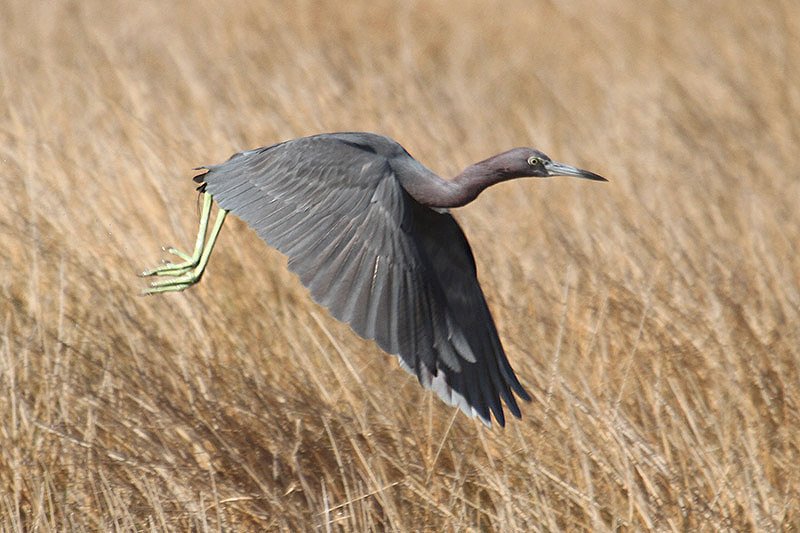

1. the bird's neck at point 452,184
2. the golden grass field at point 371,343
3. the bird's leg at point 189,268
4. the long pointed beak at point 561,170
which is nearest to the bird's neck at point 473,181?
the bird's neck at point 452,184

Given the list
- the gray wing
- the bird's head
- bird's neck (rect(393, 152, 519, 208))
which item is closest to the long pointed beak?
the bird's head

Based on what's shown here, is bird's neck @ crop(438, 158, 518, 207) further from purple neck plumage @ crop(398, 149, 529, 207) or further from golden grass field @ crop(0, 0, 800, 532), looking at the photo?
golden grass field @ crop(0, 0, 800, 532)

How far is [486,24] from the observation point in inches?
300

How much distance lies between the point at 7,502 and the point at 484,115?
3186 millimetres

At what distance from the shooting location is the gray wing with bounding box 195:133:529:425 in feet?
9.35

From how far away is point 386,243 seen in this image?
2.92 metres

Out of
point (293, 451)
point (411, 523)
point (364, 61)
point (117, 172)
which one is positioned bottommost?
point (411, 523)

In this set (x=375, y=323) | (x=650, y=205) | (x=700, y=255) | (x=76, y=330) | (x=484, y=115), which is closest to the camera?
(x=375, y=323)

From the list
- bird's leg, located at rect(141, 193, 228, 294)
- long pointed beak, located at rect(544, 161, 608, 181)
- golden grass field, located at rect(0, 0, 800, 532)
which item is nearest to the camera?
golden grass field, located at rect(0, 0, 800, 532)

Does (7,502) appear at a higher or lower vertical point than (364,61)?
lower

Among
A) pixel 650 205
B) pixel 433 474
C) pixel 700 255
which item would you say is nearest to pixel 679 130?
pixel 650 205

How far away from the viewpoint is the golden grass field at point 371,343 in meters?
3.04

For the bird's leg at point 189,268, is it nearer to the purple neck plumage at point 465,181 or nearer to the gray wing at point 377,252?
the gray wing at point 377,252

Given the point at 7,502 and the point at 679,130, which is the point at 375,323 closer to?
the point at 7,502
